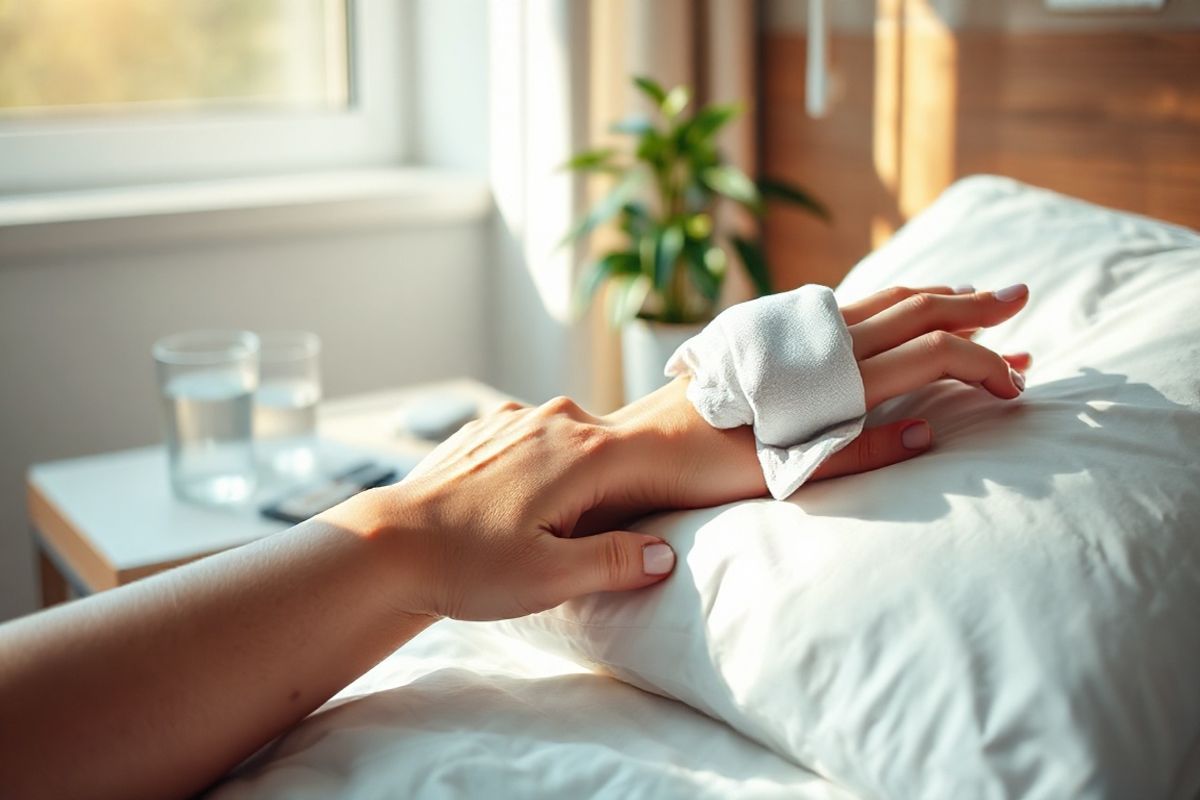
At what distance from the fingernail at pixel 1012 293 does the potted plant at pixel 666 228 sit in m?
0.93

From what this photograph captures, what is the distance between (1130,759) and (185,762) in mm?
509

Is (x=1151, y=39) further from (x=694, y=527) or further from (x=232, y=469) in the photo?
(x=232, y=469)

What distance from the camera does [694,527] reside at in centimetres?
84

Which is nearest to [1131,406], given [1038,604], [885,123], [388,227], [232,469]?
[1038,604]

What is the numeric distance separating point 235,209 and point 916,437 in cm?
152

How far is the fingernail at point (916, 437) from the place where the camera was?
85 cm

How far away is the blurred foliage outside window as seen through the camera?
2111 millimetres

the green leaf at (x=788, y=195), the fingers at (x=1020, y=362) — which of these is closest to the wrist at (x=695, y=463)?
the fingers at (x=1020, y=362)

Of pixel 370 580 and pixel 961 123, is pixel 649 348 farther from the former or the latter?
pixel 370 580

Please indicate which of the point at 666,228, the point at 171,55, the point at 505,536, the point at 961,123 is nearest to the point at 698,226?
the point at 666,228

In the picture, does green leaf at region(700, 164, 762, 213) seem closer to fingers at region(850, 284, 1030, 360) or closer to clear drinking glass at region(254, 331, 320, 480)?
clear drinking glass at region(254, 331, 320, 480)

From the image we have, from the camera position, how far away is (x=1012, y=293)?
3.13 ft

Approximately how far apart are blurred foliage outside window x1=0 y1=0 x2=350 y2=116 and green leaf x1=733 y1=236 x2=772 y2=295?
0.88m

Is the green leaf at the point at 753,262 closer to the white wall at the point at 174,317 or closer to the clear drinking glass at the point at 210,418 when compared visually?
the white wall at the point at 174,317
